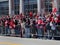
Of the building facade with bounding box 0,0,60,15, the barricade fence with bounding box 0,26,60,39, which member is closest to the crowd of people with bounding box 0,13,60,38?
the barricade fence with bounding box 0,26,60,39

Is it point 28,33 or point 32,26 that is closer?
point 32,26

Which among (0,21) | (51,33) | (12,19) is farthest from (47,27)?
(0,21)

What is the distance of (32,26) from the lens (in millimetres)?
21266

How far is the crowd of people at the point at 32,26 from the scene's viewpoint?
20250 mm

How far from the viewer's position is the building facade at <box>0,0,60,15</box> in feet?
132

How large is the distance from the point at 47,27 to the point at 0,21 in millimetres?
6470

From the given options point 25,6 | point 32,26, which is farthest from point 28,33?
point 25,6

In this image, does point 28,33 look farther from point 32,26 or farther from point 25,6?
point 25,6

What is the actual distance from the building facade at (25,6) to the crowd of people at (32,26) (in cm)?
1626

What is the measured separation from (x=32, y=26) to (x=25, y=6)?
862 inches

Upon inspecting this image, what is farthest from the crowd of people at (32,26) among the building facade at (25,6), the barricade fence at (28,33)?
the building facade at (25,6)

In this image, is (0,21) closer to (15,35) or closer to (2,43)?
(15,35)

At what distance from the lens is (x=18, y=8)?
43906 mm

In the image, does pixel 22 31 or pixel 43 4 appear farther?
pixel 43 4
